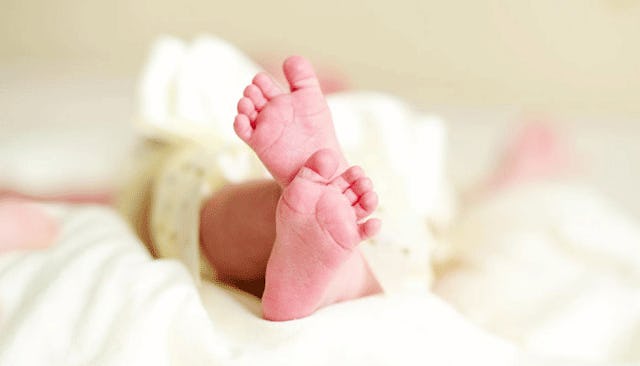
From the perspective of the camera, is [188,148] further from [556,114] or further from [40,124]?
[556,114]

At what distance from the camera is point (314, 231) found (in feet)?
1.77

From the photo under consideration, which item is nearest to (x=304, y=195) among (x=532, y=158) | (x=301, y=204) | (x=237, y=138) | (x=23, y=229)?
(x=301, y=204)

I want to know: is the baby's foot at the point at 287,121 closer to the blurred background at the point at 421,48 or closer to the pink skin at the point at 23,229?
the pink skin at the point at 23,229

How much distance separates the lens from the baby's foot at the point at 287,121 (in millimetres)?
575

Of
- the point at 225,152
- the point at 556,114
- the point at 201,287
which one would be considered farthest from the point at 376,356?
the point at 556,114

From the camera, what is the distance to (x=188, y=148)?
917 millimetres

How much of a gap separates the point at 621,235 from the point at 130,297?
2.06 ft

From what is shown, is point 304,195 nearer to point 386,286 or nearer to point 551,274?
point 386,286

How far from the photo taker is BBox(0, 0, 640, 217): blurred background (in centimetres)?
149

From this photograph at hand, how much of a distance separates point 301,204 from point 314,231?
0.06ft

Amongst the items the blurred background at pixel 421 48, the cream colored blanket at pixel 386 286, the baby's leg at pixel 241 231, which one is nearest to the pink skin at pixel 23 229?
the cream colored blanket at pixel 386 286

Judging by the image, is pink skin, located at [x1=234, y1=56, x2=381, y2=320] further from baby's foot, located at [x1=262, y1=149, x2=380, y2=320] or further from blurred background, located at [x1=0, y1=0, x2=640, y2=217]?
blurred background, located at [x1=0, y1=0, x2=640, y2=217]

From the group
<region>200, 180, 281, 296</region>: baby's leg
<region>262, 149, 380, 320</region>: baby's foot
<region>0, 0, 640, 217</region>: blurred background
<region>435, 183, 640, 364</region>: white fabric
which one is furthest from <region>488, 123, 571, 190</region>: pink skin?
<region>262, 149, 380, 320</region>: baby's foot

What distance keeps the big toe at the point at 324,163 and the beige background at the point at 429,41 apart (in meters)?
1.05
